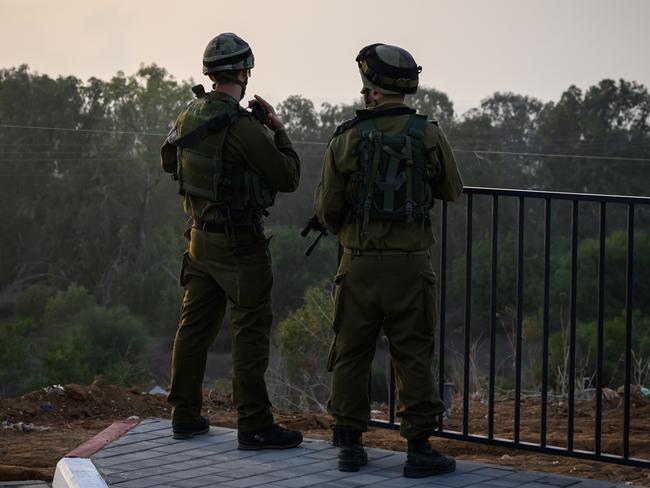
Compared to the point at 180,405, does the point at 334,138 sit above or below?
above

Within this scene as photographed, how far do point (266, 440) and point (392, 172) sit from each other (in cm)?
162

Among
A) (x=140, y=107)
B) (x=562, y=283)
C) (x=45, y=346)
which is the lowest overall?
(x=45, y=346)

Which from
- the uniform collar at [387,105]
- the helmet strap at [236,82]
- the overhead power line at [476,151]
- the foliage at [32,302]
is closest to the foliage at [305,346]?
the overhead power line at [476,151]

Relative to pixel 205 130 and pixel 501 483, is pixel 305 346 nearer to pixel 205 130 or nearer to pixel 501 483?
pixel 205 130

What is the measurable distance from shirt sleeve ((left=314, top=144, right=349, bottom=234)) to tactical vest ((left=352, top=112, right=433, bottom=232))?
97 millimetres

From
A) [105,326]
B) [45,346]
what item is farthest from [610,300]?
[45,346]

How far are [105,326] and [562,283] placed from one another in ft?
66.9

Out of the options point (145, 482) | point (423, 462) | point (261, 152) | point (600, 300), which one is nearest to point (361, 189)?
point (261, 152)

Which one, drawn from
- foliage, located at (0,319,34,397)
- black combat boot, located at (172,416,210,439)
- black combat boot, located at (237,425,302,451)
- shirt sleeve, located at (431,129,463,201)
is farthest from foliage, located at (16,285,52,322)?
shirt sleeve, located at (431,129,463,201)

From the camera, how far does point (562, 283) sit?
5041 cm

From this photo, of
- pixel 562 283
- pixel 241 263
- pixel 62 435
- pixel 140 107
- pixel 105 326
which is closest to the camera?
pixel 241 263

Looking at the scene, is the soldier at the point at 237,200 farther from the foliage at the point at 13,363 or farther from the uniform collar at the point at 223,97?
the foliage at the point at 13,363

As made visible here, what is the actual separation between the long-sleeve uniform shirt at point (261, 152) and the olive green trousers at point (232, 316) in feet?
0.69

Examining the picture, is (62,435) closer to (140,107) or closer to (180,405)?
(180,405)
